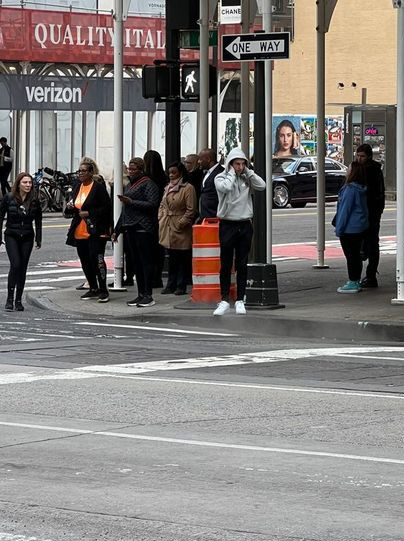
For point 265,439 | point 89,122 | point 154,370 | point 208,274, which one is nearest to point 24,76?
point 89,122

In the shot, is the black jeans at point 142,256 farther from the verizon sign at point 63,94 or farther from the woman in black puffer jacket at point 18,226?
the verizon sign at point 63,94

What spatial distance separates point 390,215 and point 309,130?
2328cm

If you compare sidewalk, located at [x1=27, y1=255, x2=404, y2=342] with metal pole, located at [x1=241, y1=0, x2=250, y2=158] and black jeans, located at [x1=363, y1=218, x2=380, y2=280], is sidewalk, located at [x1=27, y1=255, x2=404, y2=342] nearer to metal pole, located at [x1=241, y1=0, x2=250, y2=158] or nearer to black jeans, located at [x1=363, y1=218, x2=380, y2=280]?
black jeans, located at [x1=363, y1=218, x2=380, y2=280]

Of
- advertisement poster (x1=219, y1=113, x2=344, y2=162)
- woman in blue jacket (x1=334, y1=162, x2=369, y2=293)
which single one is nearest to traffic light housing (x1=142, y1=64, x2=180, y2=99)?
woman in blue jacket (x1=334, y1=162, x2=369, y2=293)

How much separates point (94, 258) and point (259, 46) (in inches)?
152

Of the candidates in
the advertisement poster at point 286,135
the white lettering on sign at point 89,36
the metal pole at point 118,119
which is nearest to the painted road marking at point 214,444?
the metal pole at point 118,119

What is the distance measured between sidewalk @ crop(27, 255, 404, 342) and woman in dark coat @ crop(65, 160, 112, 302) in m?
0.41

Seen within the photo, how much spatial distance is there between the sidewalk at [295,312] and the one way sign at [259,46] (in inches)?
118

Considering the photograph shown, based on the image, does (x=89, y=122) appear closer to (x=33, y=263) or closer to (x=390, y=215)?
(x=390, y=215)

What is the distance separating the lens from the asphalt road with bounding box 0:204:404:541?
7254mm

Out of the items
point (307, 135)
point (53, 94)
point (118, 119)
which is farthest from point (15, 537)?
point (307, 135)

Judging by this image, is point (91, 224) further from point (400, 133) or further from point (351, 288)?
point (400, 133)

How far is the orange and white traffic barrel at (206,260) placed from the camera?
18.5 m

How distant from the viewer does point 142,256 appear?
1889 cm
